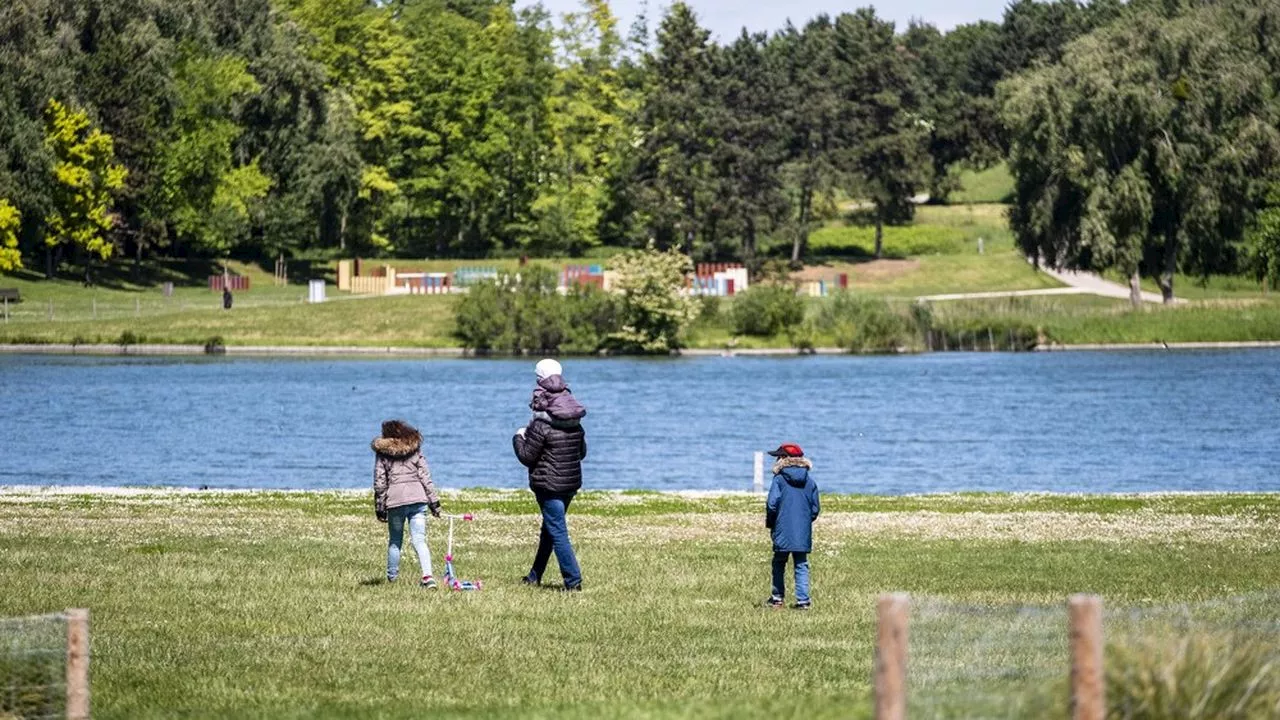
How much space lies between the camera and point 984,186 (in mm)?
162875

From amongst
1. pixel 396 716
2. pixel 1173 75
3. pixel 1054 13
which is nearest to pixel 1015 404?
pixel 1173 75

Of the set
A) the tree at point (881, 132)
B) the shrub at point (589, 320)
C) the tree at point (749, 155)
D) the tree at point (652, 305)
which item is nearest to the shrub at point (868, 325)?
the tree at point (652, 305)

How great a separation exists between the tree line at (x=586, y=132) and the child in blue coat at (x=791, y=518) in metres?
78.0

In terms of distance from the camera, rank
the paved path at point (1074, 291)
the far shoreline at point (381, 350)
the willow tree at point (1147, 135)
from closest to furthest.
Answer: the far shoreline at point (381, 350) < the willow tree at point (1147, 135) < the paved path at point (1074, 291)

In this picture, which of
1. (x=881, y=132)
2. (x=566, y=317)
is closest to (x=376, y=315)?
(x=566, y=317)

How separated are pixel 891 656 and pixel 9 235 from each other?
302 feet

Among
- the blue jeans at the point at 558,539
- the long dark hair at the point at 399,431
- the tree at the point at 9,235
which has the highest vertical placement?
the tree at the point at 9,235

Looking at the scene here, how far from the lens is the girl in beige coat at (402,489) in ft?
74.2

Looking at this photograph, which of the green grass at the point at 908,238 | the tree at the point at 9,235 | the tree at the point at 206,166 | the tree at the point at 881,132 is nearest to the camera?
the tree at the point at 9,235

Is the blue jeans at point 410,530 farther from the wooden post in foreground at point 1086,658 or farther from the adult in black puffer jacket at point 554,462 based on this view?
the wooden post in foreground at point 1086,658

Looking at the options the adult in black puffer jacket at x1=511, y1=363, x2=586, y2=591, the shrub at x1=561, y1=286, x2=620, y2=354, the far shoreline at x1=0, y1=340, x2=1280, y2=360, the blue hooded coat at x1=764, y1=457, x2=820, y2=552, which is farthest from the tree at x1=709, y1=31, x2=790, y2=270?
the blue hooded coat at x1=764, y1=457, x2=820, y2=552

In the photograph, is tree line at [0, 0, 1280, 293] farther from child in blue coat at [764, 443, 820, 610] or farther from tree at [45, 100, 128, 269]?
child in blue coat at [764, 443, 820, 610]

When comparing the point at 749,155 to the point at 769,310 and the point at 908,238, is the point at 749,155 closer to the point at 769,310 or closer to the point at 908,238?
the point at 908,238

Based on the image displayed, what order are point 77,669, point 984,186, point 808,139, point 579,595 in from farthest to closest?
point 984,186
point 808,139
point 579,595
point 77,669
